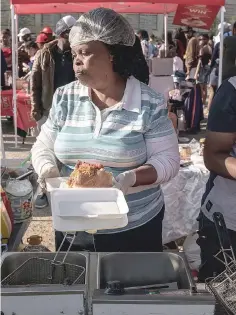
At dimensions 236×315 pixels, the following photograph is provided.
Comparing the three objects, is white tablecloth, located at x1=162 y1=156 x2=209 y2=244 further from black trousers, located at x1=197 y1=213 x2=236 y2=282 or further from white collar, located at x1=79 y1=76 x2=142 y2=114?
white collar, located at x1=79 y1=76 x2=142 y2=114

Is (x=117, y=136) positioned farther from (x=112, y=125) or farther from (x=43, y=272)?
(x=43, y=272)

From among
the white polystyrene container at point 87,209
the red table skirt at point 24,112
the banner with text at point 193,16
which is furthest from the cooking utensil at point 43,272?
the banner with text at point 193,16

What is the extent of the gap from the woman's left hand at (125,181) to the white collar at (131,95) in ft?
→ 0.73

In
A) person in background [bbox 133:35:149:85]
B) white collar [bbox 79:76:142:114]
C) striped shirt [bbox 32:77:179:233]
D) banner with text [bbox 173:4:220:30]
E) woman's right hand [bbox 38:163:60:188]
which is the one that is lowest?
woman's right hand [bbox 38:163:60:188]

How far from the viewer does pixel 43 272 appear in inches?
50.9

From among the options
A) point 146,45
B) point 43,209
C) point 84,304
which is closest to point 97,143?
point 84,304

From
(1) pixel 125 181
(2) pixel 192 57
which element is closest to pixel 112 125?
(1) pixel 125 181

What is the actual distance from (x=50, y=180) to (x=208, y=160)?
525 mm

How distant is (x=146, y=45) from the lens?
10.5 meters

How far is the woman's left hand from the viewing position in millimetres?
1307

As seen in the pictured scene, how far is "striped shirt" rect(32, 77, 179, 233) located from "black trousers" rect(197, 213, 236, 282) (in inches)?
9.7

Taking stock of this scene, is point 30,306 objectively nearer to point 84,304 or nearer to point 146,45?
point 84,304

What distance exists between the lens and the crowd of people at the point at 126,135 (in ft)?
4.73

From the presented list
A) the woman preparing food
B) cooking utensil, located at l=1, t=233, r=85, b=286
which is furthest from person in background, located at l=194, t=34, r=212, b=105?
cooking utensil, located at l=1, t=233, r=85, b=286
